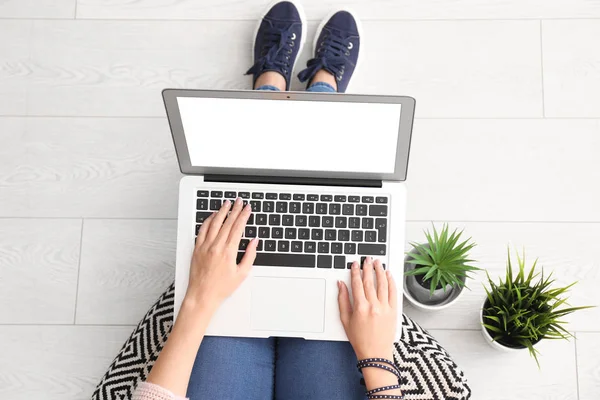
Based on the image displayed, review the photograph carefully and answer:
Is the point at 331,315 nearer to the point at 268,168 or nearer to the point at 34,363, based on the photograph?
the point at 268,168

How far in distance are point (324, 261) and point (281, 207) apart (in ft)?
0.37

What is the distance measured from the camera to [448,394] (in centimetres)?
83

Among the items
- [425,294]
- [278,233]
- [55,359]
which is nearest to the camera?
[278,233]

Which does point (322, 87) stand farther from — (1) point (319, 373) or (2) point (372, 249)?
(1) point (319, 373)

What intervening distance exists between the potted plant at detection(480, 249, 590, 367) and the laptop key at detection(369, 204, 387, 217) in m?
0.22

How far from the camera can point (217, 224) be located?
0.86 meters

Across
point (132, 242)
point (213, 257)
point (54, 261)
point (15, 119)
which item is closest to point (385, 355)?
point (213, 257)

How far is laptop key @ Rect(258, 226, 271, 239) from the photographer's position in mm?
876

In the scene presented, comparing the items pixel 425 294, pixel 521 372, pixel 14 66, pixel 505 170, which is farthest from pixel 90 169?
pixel 521 372

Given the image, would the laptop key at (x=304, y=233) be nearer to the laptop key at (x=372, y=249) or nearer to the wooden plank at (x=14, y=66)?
the laptop key at (x=372, y=249)

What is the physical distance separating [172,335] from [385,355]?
34 cm

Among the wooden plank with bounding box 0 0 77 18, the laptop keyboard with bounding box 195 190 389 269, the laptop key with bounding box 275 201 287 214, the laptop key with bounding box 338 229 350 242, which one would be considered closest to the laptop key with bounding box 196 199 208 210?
the laptop keyboard with bounding box 195 190 389 269

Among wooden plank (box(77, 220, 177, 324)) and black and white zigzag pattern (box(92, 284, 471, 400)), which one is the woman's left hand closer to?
black and white zigzag pattern (box(92, 284, 471, 400))

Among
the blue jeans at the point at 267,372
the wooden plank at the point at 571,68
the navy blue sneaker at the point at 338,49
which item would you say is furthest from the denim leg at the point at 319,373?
the wooden plank at the point at 571,68
